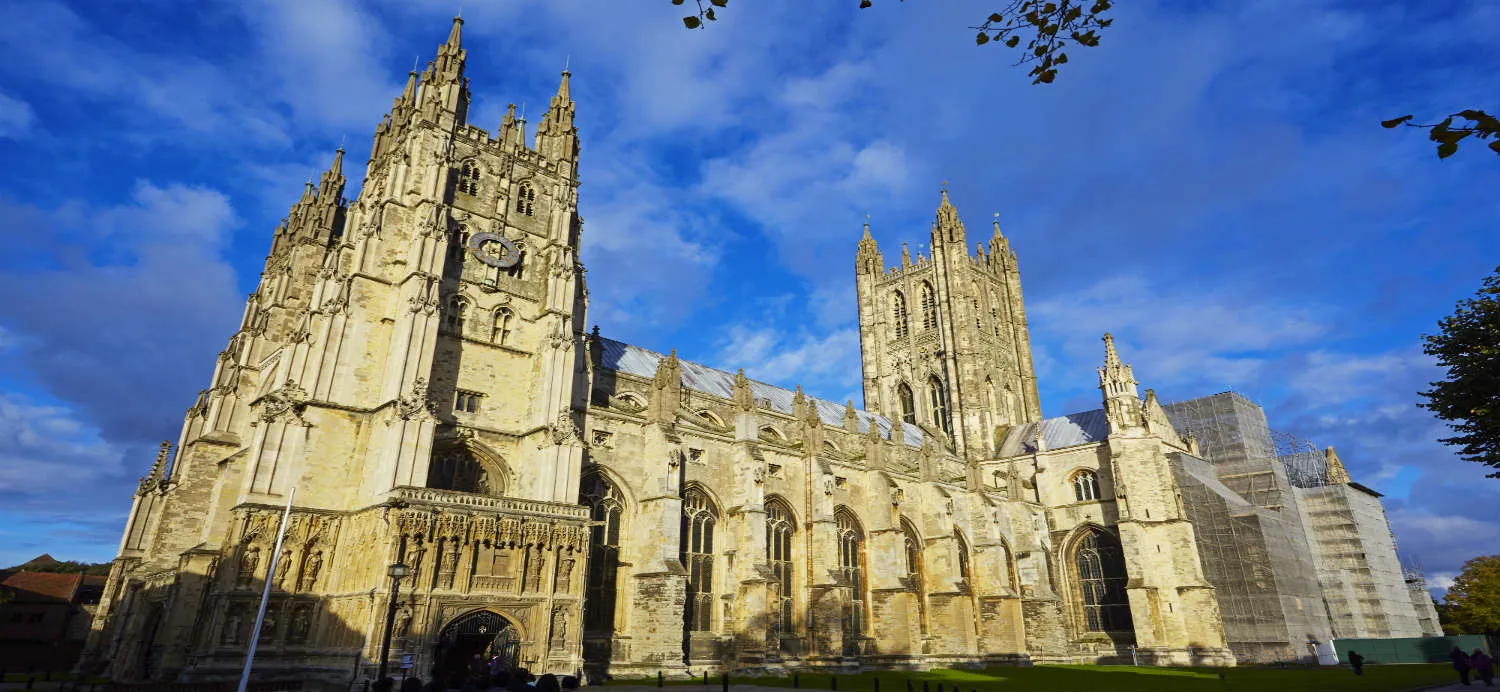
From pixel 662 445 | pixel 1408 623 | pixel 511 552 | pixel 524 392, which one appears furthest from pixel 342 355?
pixel 1408 623

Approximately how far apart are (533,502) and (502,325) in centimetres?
905

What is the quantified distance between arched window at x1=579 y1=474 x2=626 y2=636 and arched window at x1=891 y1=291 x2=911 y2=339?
41.5 metres

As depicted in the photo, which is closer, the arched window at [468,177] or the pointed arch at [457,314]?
the pointed arch at [457,314]

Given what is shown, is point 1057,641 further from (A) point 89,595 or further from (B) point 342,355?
(A) point 89,595

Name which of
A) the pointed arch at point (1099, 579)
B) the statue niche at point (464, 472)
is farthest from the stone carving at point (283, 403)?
the pointed arch at point (1099, 579)

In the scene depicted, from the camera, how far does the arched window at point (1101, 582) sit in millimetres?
49375

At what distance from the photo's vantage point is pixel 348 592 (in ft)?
83.5

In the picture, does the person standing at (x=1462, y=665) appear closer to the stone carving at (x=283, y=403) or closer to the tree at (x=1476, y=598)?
the stone carving at (x=283, y=403)

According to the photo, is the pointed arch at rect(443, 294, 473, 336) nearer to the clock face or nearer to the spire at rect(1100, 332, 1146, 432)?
the clock face

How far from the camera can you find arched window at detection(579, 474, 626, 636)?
30.3 meters

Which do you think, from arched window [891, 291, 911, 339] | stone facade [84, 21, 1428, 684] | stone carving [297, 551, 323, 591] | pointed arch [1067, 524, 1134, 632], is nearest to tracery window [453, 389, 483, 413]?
stone facade [84, 21, 1428, 684]

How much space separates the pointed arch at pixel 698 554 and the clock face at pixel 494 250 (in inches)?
497

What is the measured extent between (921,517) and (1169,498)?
1649 centimetres

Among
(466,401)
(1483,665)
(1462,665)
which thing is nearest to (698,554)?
(466,401)
